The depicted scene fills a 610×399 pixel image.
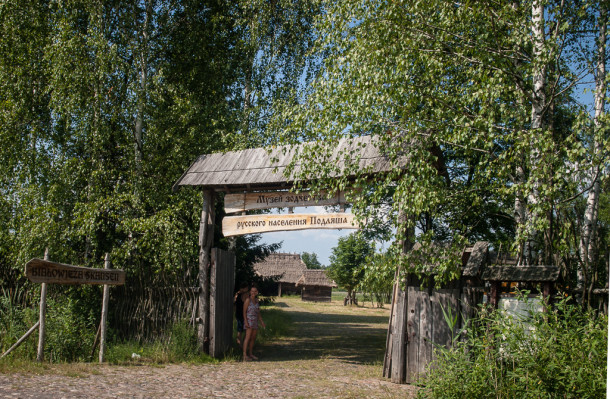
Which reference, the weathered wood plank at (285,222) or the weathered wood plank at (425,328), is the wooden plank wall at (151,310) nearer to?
the weathered wood plank at (285,222)

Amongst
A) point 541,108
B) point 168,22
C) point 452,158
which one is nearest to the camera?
point 541,108

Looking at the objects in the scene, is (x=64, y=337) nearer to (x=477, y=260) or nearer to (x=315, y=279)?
(x=477, y=260)

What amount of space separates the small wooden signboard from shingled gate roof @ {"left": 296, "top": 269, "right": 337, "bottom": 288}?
126ft

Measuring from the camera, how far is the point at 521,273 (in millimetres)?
7062

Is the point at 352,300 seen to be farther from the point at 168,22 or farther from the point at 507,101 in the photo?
the point at 507,101

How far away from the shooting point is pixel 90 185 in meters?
12.2

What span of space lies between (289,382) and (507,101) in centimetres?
Answer: 579

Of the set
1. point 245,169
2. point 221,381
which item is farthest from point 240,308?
point 221,381

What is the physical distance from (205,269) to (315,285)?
124ft

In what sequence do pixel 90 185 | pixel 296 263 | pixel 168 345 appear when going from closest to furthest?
pixel 168 345, pixel 90 185, pixel 296 263

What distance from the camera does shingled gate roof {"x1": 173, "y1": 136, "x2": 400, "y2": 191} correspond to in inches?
388

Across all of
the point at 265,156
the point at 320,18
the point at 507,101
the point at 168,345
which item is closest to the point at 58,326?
the point at 168,345

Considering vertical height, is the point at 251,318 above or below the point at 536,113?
below

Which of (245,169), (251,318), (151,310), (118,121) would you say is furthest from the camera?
(118,121)
